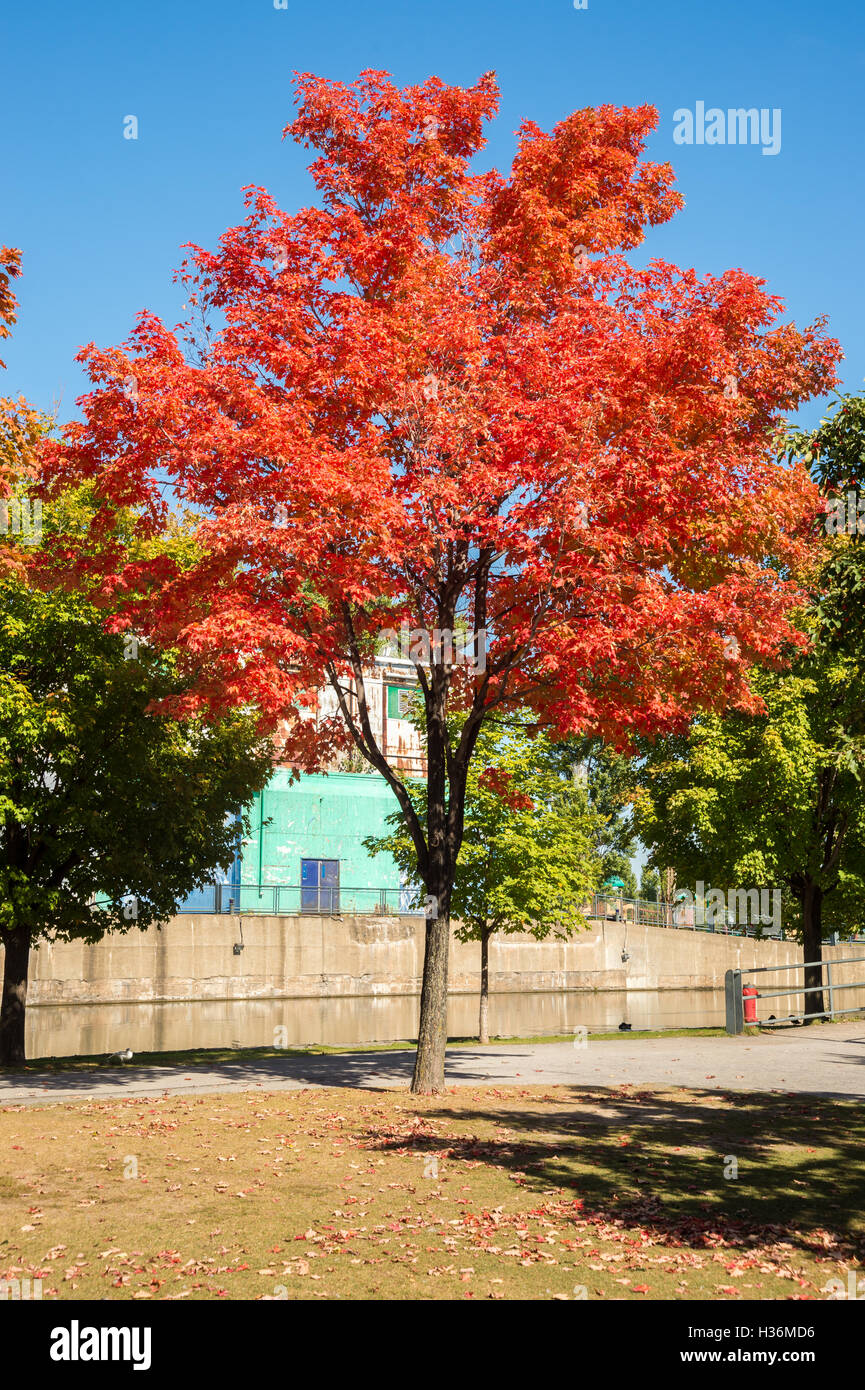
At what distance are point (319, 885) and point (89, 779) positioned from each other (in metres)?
33.6

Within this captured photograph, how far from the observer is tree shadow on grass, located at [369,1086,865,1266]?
8.63 metres

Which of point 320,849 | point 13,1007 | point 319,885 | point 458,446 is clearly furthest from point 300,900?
point 458,446

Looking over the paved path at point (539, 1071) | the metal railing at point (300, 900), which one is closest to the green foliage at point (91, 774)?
the paved path at point (539, 1071)

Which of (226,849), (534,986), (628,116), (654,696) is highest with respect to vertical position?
(628,116)

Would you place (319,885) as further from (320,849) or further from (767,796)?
(767,796)

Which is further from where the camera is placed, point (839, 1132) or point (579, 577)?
point (579, 577)

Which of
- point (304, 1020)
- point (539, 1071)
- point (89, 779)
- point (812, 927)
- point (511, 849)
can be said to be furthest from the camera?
point (304, 1020)

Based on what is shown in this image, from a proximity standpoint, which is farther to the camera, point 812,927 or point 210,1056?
point 812,927

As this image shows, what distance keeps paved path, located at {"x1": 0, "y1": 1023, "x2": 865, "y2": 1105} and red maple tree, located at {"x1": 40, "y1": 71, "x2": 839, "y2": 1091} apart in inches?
119

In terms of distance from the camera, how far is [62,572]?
53.5 feet

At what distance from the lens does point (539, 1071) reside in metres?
18.4

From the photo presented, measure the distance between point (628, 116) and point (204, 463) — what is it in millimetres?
8053
